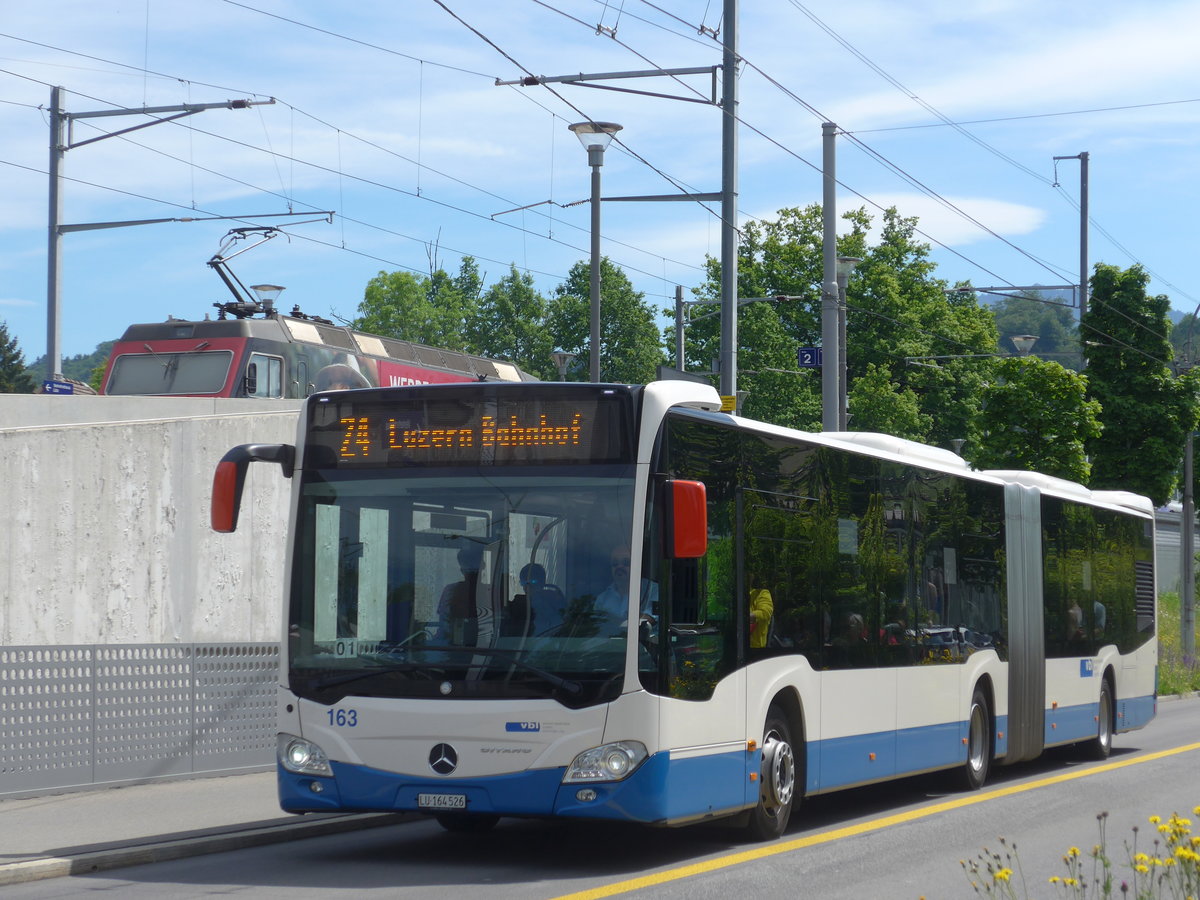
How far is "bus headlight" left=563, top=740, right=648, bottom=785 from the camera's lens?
9.24 meters

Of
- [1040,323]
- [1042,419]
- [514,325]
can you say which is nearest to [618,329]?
[514,325]

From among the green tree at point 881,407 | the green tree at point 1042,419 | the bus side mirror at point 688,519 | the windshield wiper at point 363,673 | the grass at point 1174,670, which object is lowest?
the grass at point 1174,670

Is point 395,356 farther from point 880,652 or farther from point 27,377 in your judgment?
point 27,377

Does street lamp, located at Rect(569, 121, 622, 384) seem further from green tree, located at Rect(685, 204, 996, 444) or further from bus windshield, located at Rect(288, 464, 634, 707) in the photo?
green tree, located at Rect(685, 204, 996, 444)

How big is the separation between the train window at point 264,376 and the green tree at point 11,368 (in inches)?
2041

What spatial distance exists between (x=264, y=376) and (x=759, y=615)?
21385 mm

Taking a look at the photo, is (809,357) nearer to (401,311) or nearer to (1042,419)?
(1042,419)

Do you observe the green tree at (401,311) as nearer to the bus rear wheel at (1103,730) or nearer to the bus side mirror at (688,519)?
the bus rear wheel at (1103,730)

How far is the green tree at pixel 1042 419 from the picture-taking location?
3198 cm

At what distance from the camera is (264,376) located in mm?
A: 30781

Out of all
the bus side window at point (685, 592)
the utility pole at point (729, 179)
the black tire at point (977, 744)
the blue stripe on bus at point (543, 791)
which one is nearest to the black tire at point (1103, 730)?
the black tire at point (977, 744)

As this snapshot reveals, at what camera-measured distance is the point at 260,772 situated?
14898 mm

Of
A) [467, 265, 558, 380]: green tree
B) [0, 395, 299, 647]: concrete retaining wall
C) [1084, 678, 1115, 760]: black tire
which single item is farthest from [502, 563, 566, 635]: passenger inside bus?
[467, 265, 558, 380]: green tree

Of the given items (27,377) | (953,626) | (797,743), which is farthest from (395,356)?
(27,377)
